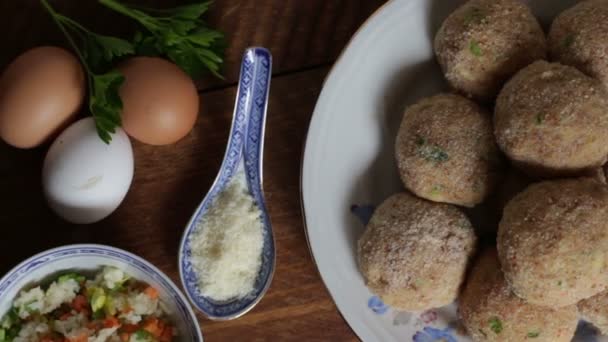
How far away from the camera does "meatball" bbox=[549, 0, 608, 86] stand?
1.02 meters

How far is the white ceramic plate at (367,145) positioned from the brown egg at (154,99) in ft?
0.73

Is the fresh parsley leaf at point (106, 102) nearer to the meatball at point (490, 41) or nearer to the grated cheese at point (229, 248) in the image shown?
the grated cheese at point (229, 248)

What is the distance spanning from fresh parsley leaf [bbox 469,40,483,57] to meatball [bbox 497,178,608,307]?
0.23 m

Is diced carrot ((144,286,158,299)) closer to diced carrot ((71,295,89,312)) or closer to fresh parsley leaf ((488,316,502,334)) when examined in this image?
diced carrot ((71,295,89,312))

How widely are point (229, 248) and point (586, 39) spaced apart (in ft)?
2.16

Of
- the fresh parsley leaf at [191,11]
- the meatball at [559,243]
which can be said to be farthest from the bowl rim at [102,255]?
the meatball at [559,243]

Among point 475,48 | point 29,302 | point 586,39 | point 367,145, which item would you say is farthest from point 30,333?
point 586,39

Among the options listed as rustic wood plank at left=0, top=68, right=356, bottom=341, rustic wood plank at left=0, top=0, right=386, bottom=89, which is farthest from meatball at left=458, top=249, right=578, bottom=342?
rustic wood plank at left=0, top=0, right=386, bottom=89

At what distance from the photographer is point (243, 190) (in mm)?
1186

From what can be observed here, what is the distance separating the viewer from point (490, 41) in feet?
3.41

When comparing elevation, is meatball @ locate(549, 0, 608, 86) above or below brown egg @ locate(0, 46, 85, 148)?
above

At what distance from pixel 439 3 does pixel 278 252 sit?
20.4 inches

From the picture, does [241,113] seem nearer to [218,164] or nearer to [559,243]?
[218,164]

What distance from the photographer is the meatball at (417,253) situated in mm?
1051
